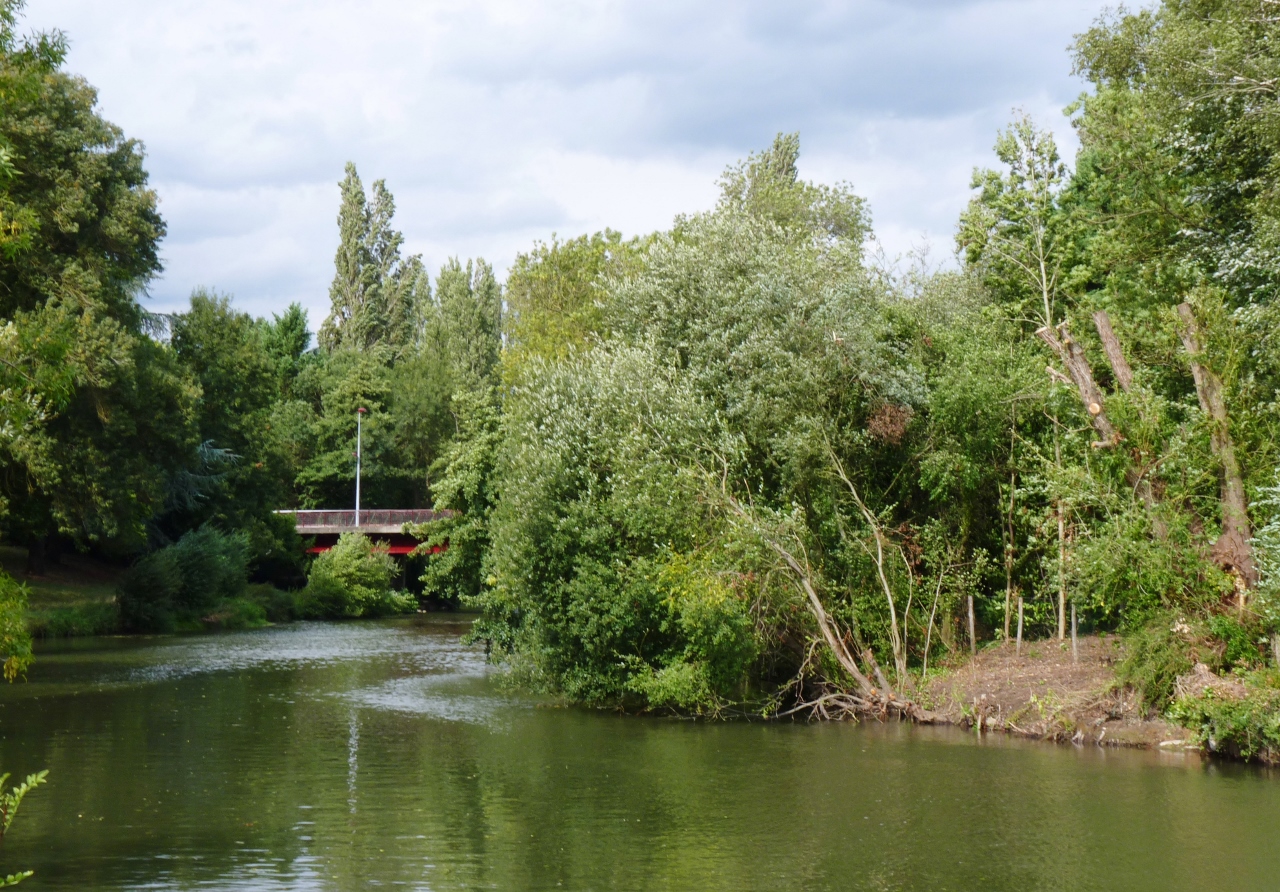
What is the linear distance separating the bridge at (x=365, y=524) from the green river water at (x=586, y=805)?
1702 inches

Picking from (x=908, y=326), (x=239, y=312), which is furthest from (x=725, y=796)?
(x=239, y=312)

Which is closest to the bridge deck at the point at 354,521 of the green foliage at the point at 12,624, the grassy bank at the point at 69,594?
the grassy bank at the point at 69,594

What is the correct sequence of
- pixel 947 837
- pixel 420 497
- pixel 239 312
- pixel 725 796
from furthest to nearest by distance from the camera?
pixel 420 497, pixel 239 312, pixel 725 796, pixel 947 837

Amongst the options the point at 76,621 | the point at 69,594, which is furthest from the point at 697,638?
the point at 69,594

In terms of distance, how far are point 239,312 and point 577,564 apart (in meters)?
40.6

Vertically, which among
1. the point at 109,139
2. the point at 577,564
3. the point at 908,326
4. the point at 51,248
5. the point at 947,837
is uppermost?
the point at 109,139

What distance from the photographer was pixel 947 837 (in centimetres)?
1476

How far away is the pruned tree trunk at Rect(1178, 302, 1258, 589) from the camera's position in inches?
832

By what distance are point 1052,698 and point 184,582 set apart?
38761 millimetres

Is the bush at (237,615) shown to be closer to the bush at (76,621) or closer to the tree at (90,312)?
the bush at (76,621)

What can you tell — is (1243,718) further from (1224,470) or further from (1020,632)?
(1020,632)

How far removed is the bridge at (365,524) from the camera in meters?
70.6

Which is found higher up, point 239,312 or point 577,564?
point 239,312

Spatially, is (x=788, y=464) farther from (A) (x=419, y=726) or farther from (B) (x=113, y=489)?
(B) (x=113, y=489)
